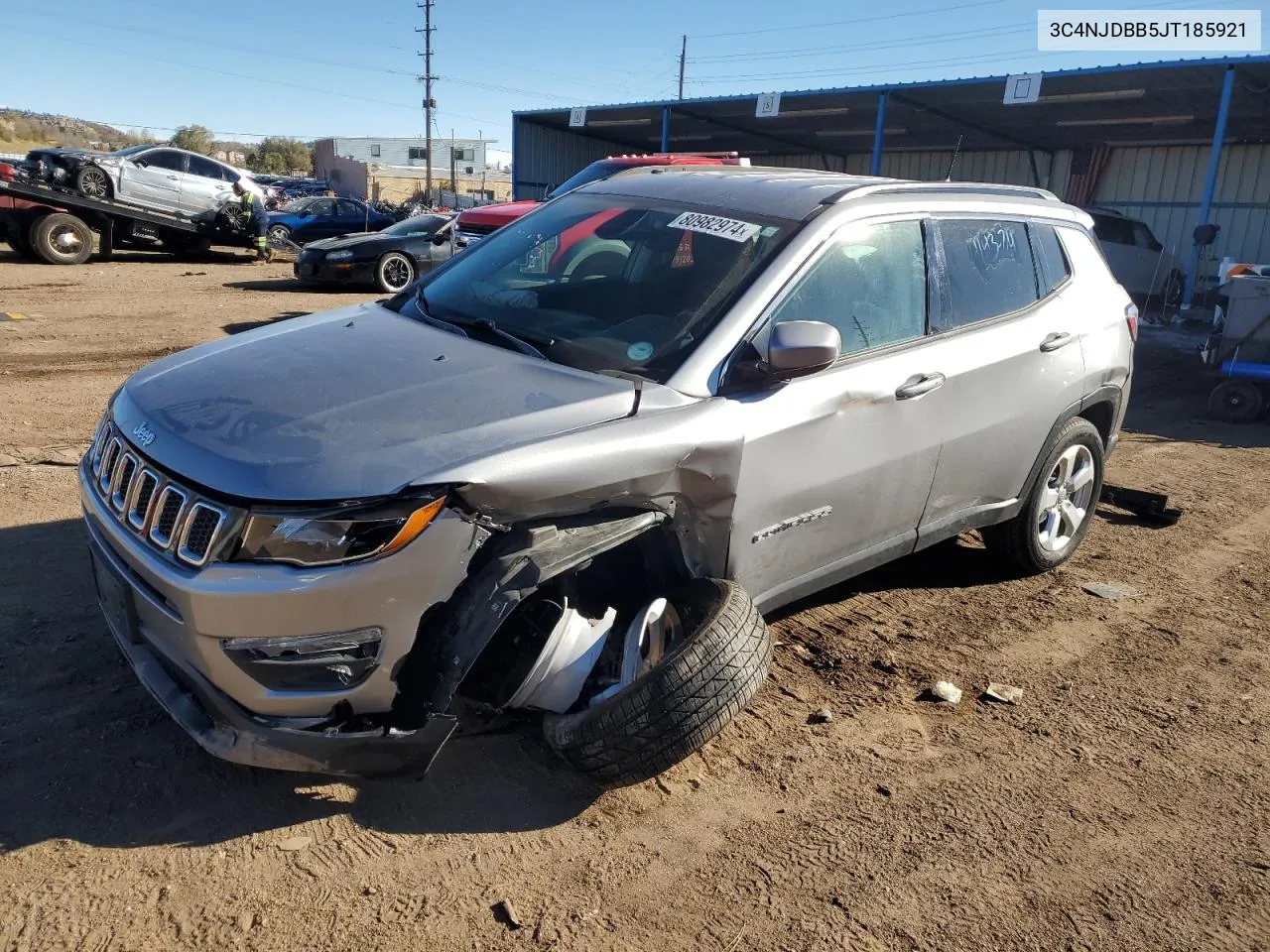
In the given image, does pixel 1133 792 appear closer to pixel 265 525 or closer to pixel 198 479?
pixel 265 525

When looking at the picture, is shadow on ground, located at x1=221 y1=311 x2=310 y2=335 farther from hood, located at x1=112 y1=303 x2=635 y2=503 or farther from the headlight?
the headlight

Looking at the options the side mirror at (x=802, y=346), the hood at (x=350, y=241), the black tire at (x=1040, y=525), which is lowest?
the black tire at (x=1040, y=525)

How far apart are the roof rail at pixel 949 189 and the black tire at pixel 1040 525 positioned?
3.78 feet

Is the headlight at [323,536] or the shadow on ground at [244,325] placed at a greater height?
the headlight at [323,536]

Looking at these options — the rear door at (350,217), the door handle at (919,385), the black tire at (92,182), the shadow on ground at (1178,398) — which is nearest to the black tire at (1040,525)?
the door handle at (919,385)

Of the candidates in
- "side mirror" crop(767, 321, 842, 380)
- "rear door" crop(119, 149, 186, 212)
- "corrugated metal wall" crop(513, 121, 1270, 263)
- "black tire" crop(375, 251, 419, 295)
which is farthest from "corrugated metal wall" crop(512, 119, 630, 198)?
"side mirror" crop(767, 321, 842, 380)

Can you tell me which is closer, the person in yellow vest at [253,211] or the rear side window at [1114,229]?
the rear side window at [1114,229]

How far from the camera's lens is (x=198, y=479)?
255cm

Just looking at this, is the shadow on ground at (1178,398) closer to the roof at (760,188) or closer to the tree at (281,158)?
the roof at (760,188)

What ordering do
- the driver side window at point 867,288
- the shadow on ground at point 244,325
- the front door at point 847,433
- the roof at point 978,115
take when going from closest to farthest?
the front door at point 847,433 → the driver side window at point 867,288 → the shadow on ground at point 244,325 → the roof at point 978,115

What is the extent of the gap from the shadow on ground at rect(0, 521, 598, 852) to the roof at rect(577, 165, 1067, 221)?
7.03ft

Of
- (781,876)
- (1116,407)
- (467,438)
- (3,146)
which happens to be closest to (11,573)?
(467,438)

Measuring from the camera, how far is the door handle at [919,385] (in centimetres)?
366

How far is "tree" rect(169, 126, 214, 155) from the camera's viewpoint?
86.4m
